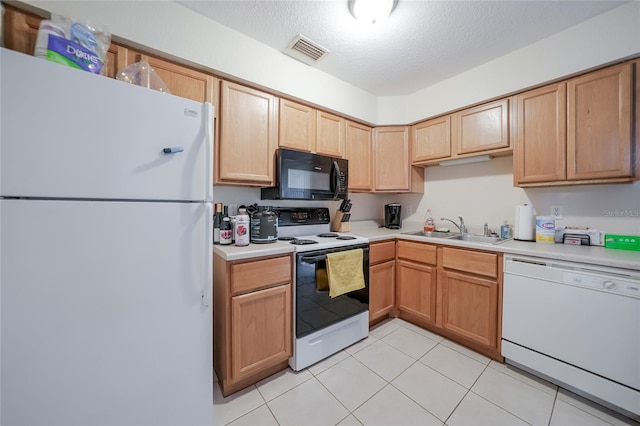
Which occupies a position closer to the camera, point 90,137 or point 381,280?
point 90,137

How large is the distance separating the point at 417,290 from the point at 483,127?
1655 millimetres

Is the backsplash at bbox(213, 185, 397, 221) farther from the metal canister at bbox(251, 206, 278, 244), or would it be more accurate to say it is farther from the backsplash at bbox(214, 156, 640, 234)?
the metal canister at bbox(251, 206, 278, 244)

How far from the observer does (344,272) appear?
1827mm

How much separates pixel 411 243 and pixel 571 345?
1185 millimetres

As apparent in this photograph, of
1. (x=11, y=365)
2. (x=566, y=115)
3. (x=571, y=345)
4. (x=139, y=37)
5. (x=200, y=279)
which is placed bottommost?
(x=571, y=345)

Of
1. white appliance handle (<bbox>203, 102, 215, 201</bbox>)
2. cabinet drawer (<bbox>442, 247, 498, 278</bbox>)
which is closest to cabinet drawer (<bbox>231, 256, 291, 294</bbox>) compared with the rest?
white appliance handle (<bbox>203, 102, 215, 201</bbox>)

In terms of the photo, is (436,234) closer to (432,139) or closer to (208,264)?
(432,139)

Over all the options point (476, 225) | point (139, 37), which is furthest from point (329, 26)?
point (476, 225)

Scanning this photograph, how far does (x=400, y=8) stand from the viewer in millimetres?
1480

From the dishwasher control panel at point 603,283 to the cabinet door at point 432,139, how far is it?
139 centimetres

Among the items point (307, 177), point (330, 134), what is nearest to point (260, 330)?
point (307, 177)

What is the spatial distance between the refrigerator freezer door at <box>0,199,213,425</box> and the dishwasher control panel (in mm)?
2133

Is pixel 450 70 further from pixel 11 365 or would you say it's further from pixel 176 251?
pixel 11 365

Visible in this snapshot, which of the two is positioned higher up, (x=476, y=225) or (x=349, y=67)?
(x=349, y=67)
